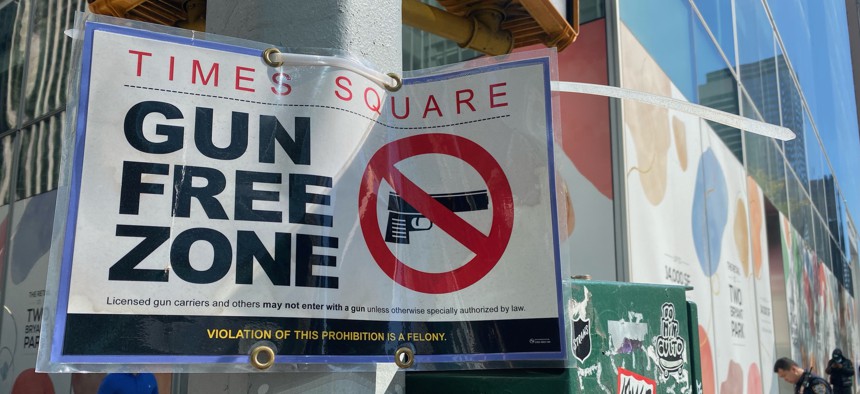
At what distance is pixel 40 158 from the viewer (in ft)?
29.6

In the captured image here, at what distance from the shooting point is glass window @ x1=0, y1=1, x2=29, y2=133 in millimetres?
9945

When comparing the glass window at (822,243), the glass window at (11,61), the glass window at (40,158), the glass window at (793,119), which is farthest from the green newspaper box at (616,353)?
the glass window at (822,243)

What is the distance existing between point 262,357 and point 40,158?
8.51 meters

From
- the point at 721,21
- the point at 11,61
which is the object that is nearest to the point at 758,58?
the point at 721,21

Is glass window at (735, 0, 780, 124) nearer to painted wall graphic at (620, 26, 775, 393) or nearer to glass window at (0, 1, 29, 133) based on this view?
painted wall graphic at (620, 26, 775, 393)

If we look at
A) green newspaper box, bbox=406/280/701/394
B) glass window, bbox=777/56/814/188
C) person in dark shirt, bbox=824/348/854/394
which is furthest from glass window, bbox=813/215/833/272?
green newspaper box, bbox=406/280/701/394

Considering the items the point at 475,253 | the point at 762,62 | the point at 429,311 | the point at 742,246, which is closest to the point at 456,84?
the point at 475,253

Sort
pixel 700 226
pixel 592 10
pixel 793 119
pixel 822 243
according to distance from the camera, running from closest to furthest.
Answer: pixel 592 10 → pixel 700 226 → pixel 793 119 → pixel 822 243

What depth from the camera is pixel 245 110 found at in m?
1.69

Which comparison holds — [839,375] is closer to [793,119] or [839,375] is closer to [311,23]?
[793,119]

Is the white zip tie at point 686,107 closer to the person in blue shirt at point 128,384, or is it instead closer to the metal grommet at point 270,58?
the metal grommet at point 270,58

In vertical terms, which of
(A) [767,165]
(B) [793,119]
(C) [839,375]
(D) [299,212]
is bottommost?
(C) [839,375]

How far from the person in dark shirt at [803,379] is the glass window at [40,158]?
28.0 ft

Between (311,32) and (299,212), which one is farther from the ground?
(311,32)
